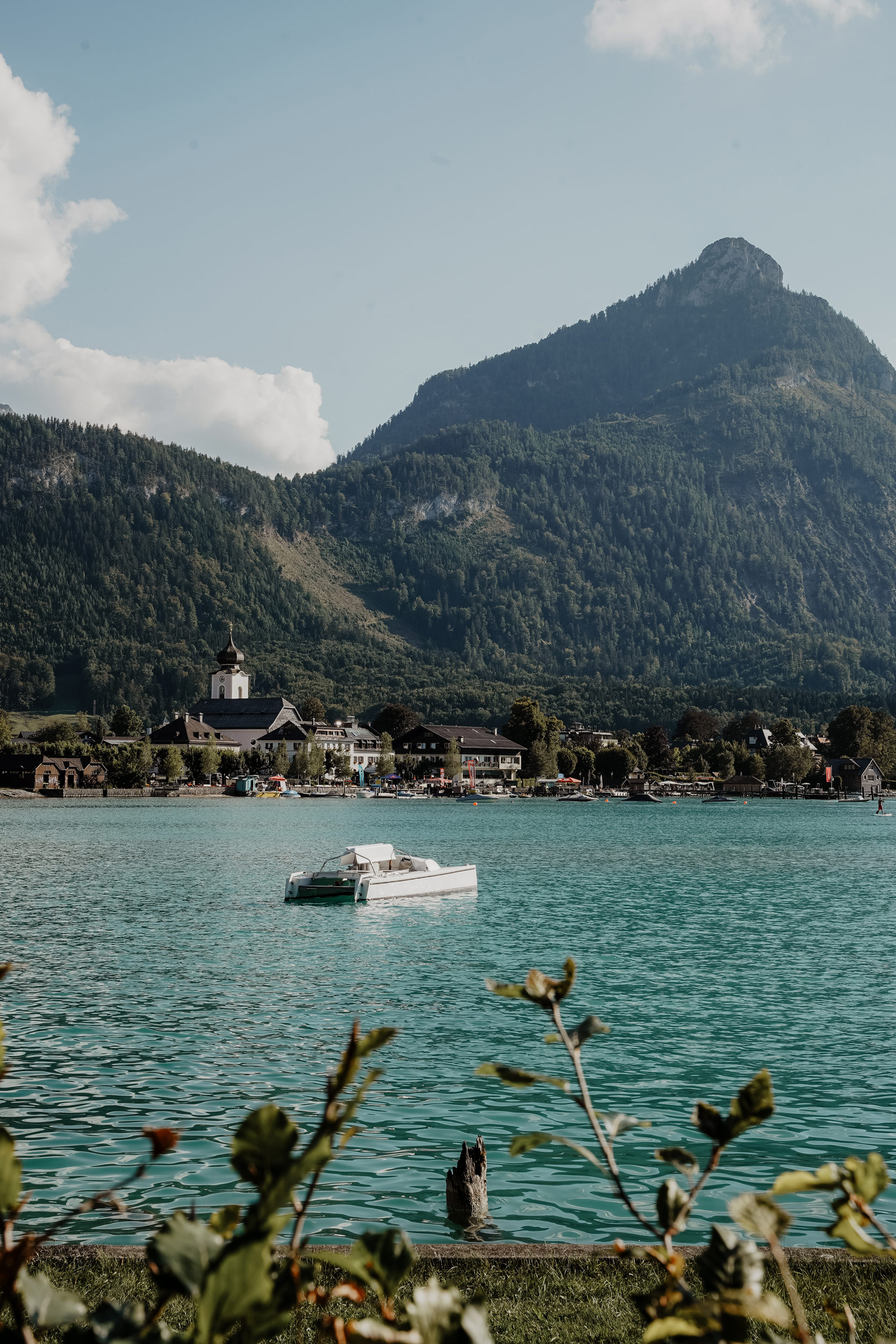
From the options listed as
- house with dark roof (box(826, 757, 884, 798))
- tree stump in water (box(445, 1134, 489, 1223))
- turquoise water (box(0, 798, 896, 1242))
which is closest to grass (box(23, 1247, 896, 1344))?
turquoise water (box(0, 798, 896, 1242))

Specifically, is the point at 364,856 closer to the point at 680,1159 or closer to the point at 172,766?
the point at 680,1159

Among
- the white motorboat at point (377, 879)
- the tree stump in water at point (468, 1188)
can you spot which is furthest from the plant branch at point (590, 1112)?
the white motorboat at point (377, 879)

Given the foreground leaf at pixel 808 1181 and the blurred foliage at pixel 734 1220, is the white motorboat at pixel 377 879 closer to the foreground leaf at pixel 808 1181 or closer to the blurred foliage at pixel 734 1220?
the blurred foliage at pixel 734 1220

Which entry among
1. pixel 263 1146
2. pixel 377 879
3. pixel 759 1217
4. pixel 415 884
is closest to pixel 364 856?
pixel 377 879

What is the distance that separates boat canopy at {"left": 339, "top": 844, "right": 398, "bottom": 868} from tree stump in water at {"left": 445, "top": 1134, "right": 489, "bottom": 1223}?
1268 inches

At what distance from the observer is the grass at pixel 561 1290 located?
26.0 ft

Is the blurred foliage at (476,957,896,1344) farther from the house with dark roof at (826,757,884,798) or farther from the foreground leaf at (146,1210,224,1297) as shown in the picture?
the house with dark roof at (826,757,884,798)

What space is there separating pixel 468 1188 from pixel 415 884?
32524 mm

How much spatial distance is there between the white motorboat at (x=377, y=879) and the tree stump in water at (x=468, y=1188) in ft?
101

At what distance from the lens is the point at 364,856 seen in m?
43.4

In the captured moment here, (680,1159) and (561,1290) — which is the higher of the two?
(680,1159)

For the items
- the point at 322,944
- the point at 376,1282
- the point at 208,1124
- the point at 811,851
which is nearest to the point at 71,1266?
the point at 208,1124

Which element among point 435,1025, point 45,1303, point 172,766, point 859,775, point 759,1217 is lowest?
point 435,1025

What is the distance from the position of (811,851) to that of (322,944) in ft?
162
